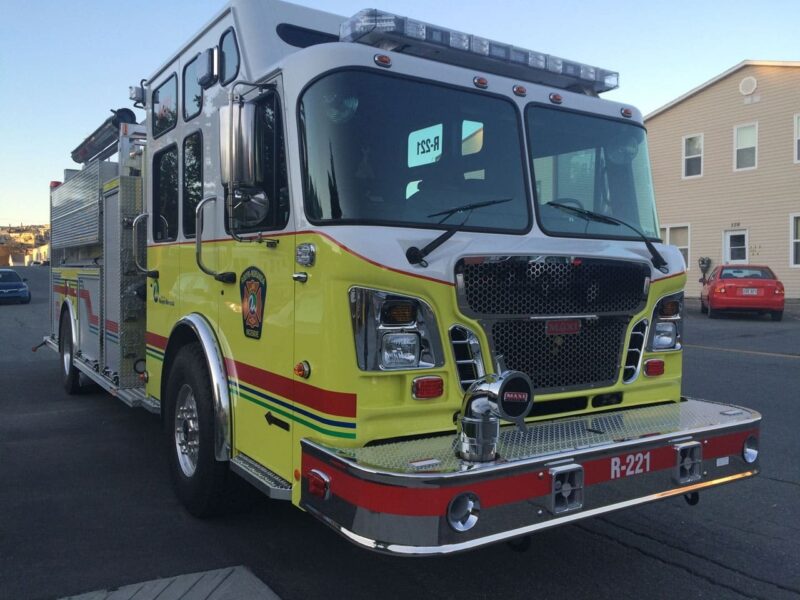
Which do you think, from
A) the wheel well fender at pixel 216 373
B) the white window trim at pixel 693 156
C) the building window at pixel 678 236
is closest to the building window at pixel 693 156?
the white window trim at pixel 693 156

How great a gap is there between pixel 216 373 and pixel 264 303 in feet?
2.19

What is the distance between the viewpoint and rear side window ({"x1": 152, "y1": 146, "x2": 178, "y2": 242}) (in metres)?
5.14

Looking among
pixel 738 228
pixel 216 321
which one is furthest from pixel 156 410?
pixel 738 228

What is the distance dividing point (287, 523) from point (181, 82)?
302cm

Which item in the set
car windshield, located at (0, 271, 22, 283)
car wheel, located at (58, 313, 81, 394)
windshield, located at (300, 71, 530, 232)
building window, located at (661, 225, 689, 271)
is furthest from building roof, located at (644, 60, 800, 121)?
car windshield, located at (0, 271, 22, 283)

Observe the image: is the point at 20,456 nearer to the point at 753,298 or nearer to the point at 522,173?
the point at 522,173

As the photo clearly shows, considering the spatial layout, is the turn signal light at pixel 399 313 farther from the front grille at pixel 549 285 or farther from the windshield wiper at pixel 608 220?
the windshield wiper at pixel 608 220

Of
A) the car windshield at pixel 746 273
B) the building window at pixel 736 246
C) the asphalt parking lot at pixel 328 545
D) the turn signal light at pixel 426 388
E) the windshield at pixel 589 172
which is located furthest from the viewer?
the building window at pixel 736 246

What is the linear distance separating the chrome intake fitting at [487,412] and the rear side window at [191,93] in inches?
110

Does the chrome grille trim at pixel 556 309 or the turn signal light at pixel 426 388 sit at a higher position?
the chrome grille trim at pixel 556 309

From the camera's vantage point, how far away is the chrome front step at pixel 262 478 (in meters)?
3.44

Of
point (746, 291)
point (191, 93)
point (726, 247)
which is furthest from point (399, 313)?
point (726, 247)

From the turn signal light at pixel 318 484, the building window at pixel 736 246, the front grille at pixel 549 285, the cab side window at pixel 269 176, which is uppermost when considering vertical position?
the building window at pixel 736 246

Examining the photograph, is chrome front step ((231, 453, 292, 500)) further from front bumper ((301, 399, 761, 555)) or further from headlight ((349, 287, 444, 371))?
headlight ((349, 287, 444, 371))
